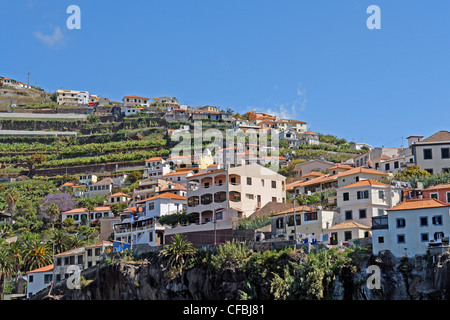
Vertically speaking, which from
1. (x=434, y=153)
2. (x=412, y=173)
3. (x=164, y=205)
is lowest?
(x=164, y=205)

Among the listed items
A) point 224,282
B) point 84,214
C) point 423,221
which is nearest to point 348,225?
point 423,221

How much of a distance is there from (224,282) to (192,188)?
2379 cm

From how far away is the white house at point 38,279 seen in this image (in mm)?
85125

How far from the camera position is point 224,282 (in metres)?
64.4

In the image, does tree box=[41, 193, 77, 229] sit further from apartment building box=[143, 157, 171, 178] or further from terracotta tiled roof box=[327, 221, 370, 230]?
terracotta tiled roof box=[327, 221, 370, 230]

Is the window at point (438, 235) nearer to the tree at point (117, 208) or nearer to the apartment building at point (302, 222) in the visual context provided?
the apartment building at point (302, 222)

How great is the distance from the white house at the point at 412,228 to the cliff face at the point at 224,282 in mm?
981

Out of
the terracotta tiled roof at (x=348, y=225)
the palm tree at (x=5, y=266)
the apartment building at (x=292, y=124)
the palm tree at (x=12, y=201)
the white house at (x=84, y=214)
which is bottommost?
the palm tree at (x=5, y=266)

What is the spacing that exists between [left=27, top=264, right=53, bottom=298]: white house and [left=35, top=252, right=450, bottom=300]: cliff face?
19.2 ft

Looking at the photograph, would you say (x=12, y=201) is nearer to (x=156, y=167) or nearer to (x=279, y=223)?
(x=156, y=167)

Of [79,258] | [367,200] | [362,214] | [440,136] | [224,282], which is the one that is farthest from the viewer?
[440,136]

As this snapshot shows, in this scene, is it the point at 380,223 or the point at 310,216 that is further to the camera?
the point at 310,216

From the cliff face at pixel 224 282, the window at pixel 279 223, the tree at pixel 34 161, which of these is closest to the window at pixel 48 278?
the cliff face at pixel 224 282

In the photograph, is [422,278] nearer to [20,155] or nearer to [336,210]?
[336,210]
